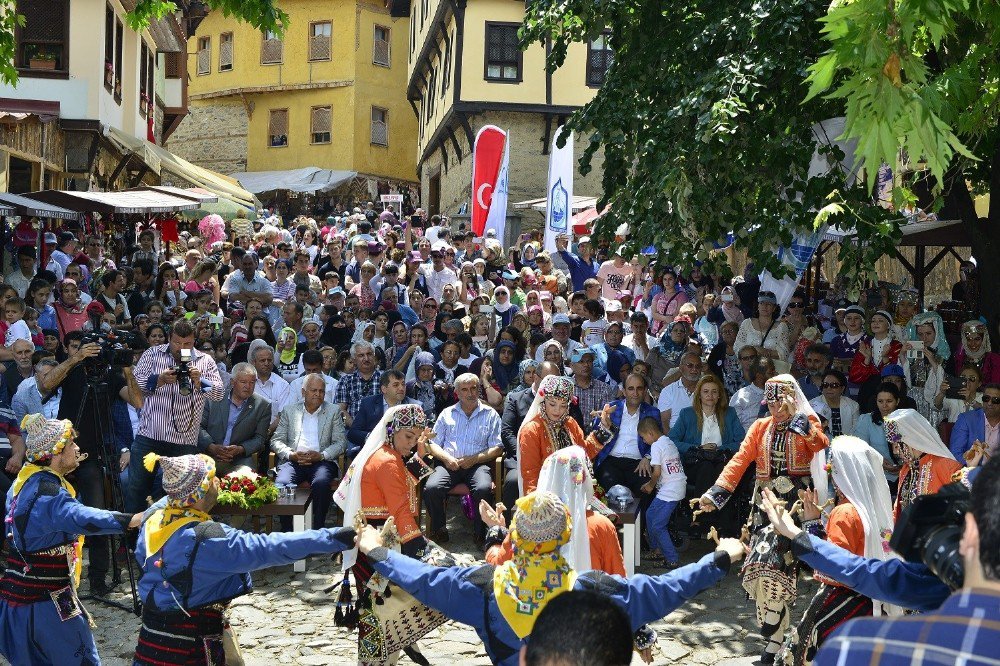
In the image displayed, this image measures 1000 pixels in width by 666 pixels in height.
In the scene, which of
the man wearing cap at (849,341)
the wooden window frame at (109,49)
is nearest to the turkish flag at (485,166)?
the wooden window frame at (109,49)

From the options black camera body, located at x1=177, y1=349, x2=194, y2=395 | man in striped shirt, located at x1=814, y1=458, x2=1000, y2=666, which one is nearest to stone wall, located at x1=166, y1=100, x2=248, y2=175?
black camera body, located at x1=177, y1=349, x2=194, y2=395

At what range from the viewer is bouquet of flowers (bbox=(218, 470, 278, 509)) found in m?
10.5

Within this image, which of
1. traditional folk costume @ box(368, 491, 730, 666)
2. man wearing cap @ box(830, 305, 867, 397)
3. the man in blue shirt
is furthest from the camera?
man wearing cap @ box(830, 305, 867, 397)

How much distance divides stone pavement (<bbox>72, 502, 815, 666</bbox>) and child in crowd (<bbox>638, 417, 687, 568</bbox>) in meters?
0.80

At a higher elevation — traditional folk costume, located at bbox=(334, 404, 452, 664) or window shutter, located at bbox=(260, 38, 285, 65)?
window shutter, located at bbox=(260, 38, 285, 65)

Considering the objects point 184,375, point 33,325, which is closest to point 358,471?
point 184,375

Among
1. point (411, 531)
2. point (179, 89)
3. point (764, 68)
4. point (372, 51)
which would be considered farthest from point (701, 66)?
point (372, 51)

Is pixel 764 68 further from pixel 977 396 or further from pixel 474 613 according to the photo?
pixel 474 613

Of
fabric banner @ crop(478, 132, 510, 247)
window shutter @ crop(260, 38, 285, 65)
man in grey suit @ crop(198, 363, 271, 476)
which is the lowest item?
man in grey suit @ crop(198, 363, 271, 476)

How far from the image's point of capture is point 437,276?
53.7 feet

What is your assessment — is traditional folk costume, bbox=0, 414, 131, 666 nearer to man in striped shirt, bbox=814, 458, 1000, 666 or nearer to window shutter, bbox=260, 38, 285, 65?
man in striped shirt, bbox=814, 458, 1000, 666

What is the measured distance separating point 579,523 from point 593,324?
7.92 metres

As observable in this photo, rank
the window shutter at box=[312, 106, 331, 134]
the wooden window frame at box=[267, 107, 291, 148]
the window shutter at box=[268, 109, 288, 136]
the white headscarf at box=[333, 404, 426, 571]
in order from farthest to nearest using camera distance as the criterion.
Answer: the window shutter at box=[268, 109, 288, 136], the wooden window frame at box=[267, 107, 291, 148], the window shutter at box=[312, 106, 331, 134], the white headscarf at box=[333, 404, 426, 571]

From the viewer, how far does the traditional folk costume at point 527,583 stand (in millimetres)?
5324
